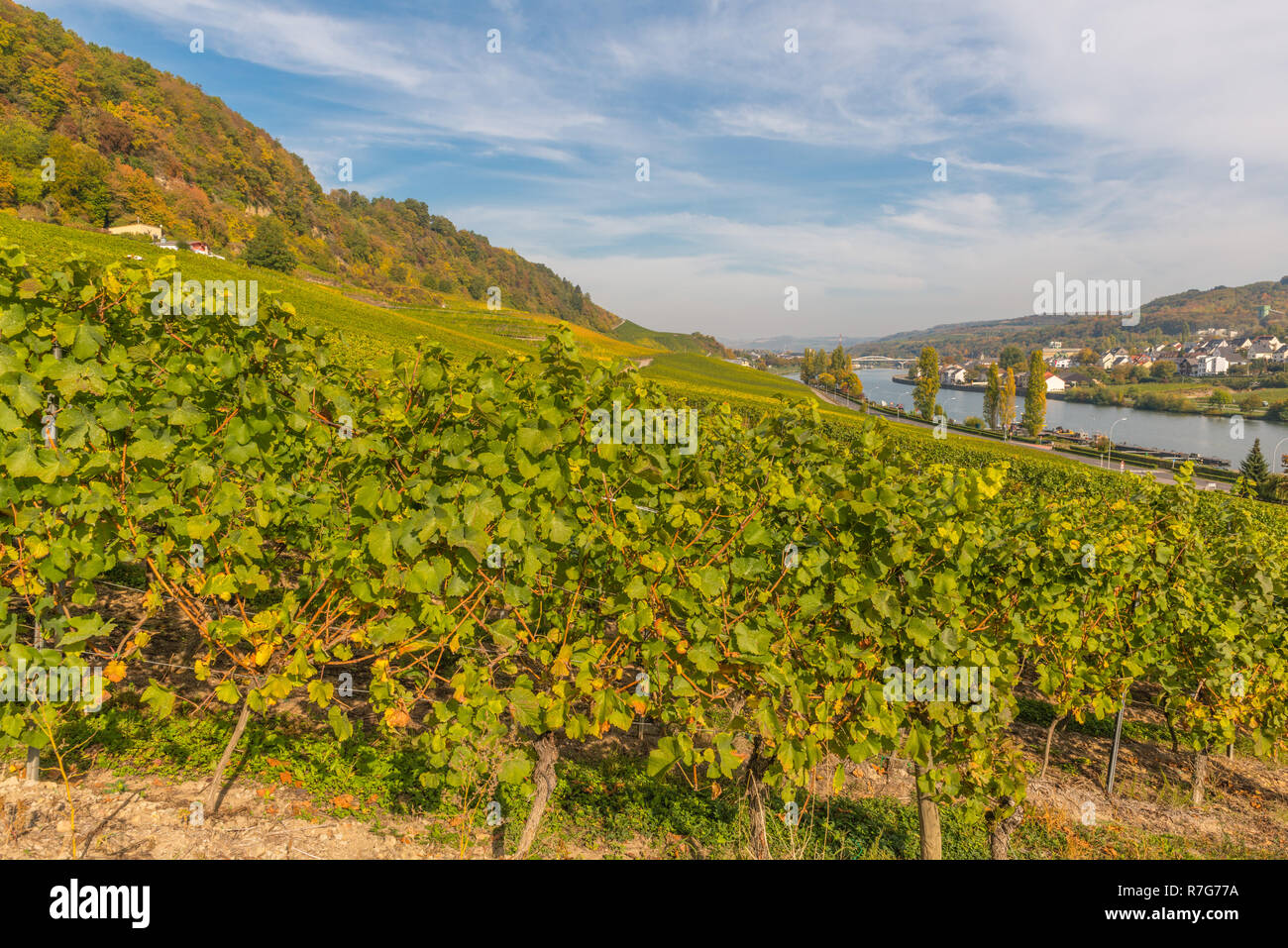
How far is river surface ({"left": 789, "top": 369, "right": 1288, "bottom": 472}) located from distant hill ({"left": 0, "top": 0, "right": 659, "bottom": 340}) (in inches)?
3944

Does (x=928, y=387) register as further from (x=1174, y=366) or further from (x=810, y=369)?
(x=1174, y=366)

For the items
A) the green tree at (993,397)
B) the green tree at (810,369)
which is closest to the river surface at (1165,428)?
the green tree at (993,397)

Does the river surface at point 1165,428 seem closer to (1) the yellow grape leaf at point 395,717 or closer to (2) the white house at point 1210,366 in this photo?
(2) the white house at point 1210,366

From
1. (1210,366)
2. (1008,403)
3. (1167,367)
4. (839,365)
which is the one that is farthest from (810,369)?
(1210,366)

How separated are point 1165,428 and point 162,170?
536 ft

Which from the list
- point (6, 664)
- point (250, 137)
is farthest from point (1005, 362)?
point (6, 664)

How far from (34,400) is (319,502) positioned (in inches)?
55.2

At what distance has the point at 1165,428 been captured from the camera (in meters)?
103

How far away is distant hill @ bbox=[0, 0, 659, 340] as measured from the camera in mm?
65938

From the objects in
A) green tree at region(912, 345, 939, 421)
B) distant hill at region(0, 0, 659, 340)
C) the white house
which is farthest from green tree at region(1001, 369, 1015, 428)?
the white house

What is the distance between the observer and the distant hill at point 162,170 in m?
65.9

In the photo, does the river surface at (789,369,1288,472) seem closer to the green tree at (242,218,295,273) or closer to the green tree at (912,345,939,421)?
the green tree at (912,345,939,421)

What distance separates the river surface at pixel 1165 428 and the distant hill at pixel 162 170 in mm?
100178
